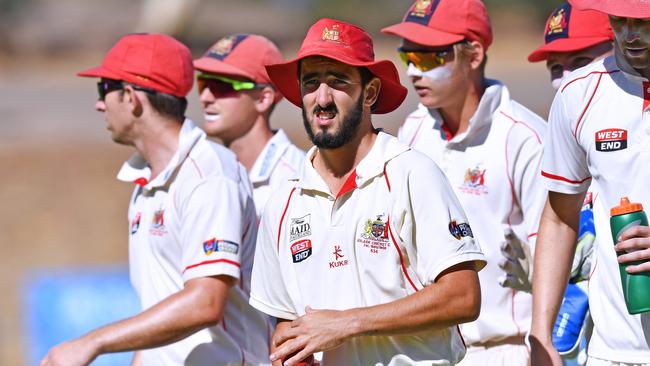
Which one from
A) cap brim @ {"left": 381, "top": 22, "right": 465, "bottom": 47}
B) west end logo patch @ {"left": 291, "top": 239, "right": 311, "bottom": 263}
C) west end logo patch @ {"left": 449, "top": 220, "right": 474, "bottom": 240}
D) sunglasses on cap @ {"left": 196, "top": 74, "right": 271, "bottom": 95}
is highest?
sunglasses on cap @ {"left": 196, "top": 74, "right": 271, "bottom": 95}

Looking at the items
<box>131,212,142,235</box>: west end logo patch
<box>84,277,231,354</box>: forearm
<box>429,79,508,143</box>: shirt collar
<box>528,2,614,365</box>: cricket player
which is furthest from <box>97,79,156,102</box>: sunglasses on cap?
<box>528,2,614,365</box>: cricket player

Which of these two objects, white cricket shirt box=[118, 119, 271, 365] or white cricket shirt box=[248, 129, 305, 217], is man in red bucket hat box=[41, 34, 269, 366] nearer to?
white cricket shirt box=[118, 119, 271, 365]

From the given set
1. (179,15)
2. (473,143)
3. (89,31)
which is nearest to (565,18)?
(473,143)

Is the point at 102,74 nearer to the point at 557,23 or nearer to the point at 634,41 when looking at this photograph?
the point at 557,23

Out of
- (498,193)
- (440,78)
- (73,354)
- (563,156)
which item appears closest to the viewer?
(563,156)

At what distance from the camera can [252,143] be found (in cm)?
749

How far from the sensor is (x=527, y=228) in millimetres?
6086

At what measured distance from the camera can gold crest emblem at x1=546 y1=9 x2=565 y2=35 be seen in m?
6.45

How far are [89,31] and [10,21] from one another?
3.65 m

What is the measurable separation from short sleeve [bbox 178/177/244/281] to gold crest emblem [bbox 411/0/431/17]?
1.47 meters

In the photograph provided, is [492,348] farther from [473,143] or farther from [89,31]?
[89,31]

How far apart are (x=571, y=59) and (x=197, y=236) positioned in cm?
216

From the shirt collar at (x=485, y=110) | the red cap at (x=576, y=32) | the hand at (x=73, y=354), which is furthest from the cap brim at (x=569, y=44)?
the hand at (x=73, y=354)

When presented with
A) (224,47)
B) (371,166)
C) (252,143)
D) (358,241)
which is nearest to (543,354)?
(358,241)
